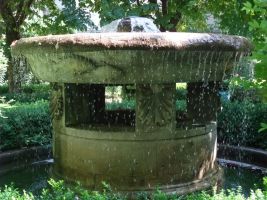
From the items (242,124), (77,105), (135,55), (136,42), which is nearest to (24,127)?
(77,105)

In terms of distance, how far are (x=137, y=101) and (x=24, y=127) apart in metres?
2.96

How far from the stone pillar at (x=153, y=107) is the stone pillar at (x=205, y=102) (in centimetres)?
88

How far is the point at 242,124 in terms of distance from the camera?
678 cm

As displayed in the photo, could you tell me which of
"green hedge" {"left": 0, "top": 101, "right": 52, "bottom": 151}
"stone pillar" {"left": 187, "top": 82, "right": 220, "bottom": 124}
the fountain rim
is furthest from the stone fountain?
"green hedge" {"left": 0, "top": 101, "right": 52, "bottom": 151}

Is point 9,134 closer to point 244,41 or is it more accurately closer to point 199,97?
point 199,97

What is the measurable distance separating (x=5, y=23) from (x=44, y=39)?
360 inches

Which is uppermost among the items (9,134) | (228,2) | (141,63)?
(228,2)

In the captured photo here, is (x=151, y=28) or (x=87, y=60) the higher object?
(x=151, y=28)

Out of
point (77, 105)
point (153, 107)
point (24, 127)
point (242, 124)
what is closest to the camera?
point (153, 107)

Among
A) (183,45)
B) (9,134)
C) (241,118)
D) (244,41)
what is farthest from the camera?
(241,118)

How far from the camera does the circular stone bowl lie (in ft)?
11.5

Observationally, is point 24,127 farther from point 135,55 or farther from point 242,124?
point 135,55

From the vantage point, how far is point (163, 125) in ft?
13.5

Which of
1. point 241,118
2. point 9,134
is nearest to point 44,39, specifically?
point 9,134
